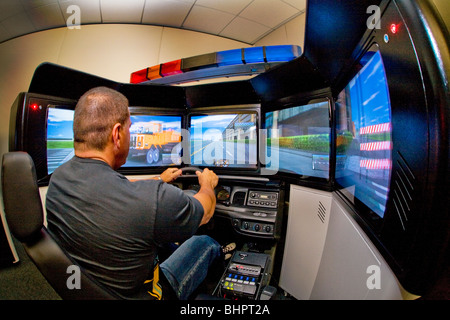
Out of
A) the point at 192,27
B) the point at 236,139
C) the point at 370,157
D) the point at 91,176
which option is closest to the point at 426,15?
the point at 370,157

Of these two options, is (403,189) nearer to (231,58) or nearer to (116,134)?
(116,134)

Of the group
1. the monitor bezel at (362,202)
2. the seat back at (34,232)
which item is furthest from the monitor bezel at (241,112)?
the seat back at (34,232)

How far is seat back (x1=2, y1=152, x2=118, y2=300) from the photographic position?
2.15 ft

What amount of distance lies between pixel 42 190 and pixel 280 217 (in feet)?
8.19

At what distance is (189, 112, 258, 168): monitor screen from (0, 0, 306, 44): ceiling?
5.99 feet

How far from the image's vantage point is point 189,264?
129 cm

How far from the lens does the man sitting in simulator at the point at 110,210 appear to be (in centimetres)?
77

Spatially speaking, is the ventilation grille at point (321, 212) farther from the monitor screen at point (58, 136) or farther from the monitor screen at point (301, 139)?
the monitor screen at point (58, 136)

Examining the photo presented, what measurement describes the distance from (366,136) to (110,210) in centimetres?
129

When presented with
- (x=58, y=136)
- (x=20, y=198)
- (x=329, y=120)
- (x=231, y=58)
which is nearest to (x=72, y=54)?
(x=58, y=136)

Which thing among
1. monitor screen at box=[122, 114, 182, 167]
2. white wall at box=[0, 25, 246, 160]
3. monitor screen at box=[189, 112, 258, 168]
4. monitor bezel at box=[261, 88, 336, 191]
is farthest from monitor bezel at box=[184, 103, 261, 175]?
white wall at box=[0, 25, 246, 160]

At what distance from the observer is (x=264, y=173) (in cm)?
216

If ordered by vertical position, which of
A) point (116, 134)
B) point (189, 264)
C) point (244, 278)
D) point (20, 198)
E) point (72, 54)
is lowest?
point (244, 278)

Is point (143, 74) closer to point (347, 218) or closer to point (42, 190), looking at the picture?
point (42, 190)
